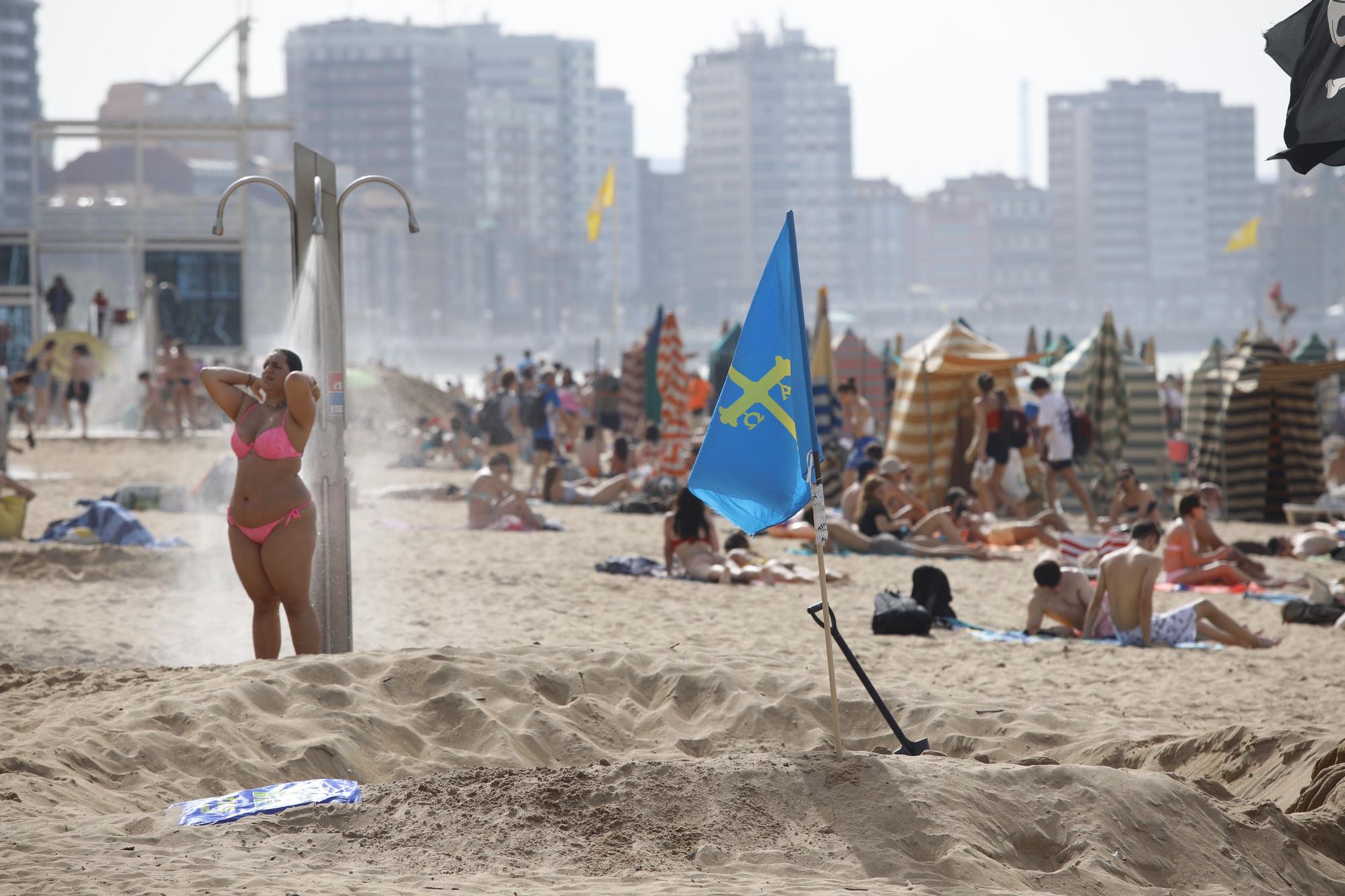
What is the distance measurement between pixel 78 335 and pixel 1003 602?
19745 mm

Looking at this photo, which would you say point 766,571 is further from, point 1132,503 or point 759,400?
point 759,400

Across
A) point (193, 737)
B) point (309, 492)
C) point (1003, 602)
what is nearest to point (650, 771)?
point (193, 737)

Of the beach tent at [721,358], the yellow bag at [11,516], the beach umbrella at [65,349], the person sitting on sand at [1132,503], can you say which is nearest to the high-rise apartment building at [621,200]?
the beach umbrella at [65,349]

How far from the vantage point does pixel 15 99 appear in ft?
284

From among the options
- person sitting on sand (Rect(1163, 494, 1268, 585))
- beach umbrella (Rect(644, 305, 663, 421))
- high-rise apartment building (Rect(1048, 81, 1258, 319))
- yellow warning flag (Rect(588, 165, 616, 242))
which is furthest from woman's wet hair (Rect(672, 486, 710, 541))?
high-rise apartment building (Rect(1048, 81, 1258, 319))

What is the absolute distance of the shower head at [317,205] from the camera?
221 inches

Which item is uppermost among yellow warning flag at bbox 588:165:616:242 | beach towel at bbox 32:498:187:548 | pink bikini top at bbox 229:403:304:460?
yellow warning flag at bbox 588:165:616:242

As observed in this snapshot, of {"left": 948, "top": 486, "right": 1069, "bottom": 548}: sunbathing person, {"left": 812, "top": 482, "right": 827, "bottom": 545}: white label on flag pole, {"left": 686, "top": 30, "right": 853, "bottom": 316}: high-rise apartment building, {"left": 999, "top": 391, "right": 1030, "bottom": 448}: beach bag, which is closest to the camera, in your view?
{"left": 812, "top": 482, "right": 827, "bottom": 545}: white label on flag pole

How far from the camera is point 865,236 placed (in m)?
131

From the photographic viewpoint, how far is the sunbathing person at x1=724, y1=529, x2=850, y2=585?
29.3 feet

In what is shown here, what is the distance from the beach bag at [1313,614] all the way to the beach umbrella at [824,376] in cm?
602

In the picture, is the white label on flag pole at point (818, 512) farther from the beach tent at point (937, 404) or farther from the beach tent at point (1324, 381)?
the beach tent at point (1324, 381)

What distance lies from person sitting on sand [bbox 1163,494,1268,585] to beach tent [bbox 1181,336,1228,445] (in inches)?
178

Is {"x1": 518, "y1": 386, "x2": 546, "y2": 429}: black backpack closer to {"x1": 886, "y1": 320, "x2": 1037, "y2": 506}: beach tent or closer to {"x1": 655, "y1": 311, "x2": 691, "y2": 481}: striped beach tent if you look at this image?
{"x1": 655, "y1": 311, "x2": 691, "y2": 481}: striped beach tent
